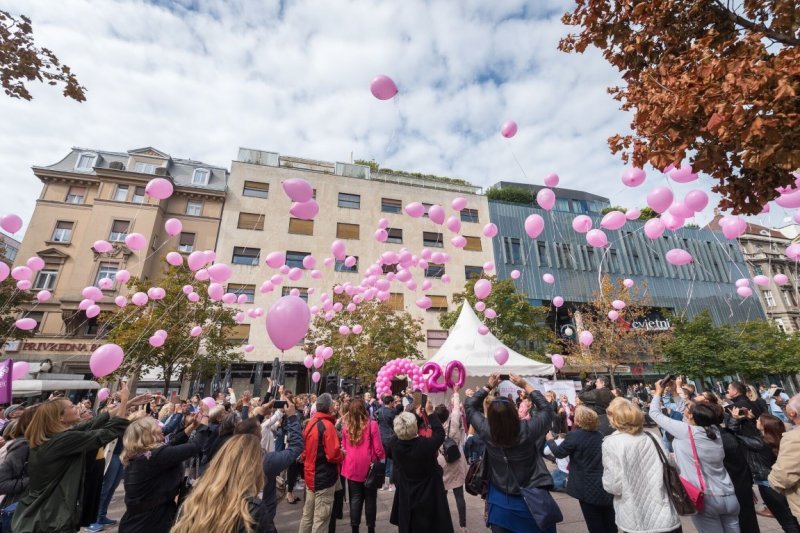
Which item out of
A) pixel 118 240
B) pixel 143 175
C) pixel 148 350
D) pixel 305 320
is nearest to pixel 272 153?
pixel 143 175

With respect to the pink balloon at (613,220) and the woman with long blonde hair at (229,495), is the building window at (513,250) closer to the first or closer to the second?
the pink balloon at (613,220)

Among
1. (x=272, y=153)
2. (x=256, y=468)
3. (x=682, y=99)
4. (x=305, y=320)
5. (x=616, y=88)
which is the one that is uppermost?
(x=272, y=153)

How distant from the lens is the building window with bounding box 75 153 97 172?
24141 mm

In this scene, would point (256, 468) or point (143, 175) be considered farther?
point (143, 175)

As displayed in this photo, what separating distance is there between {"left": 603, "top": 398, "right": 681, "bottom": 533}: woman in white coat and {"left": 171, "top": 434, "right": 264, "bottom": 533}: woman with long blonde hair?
276 cm

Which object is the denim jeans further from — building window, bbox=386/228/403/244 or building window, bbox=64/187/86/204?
building window, bbox=64/187/86/204

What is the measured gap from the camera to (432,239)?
91.8 ft

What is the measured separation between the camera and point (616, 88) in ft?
14.4

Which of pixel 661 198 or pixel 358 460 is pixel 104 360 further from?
pixel 661 198

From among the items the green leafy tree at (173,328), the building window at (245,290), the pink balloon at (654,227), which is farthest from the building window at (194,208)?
the pink balloon at (654,227)

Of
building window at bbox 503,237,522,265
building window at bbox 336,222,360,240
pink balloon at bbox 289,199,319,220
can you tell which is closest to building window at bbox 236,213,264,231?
building window at bbox 336,222,360,240

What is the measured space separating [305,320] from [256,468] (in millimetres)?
4079

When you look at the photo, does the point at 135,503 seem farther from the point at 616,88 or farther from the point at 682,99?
the point at 616,88

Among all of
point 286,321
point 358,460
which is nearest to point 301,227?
point 286,321
